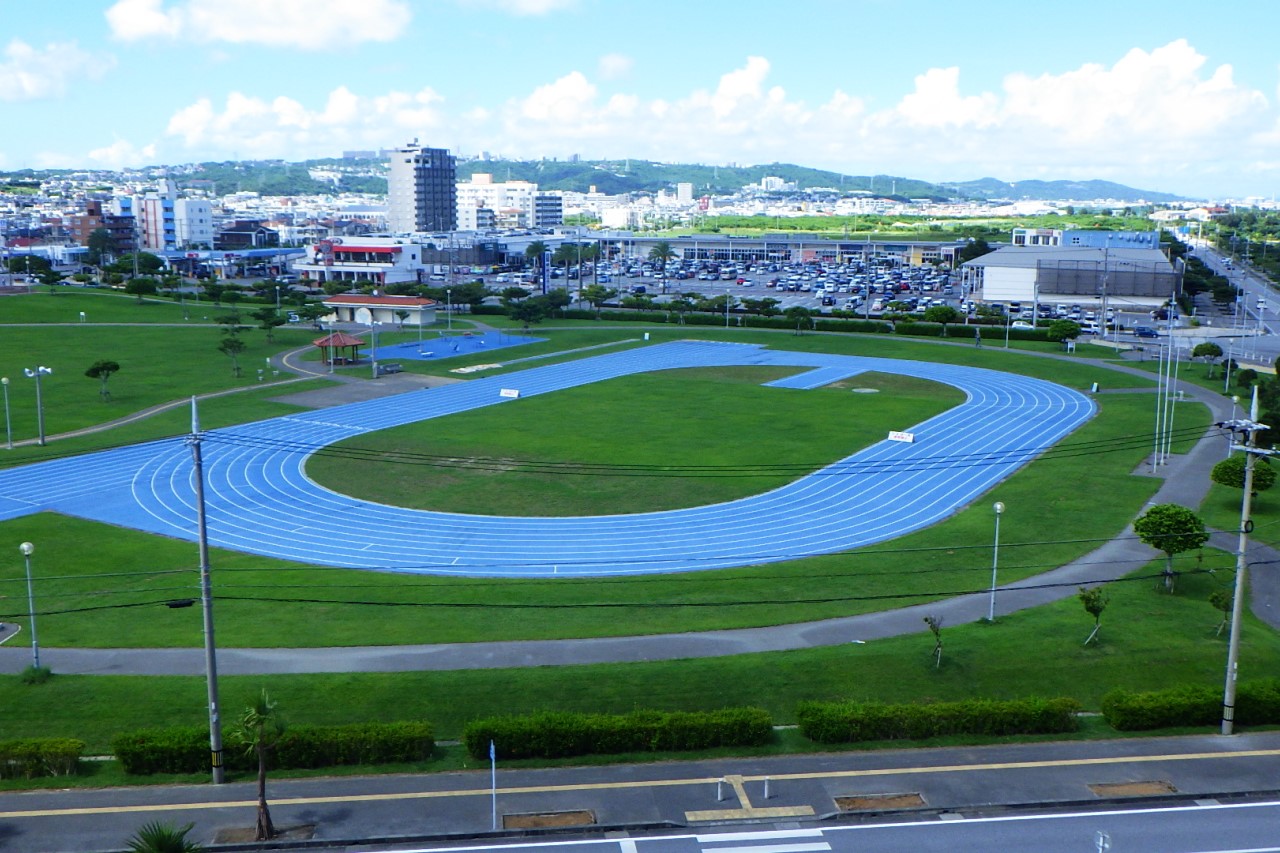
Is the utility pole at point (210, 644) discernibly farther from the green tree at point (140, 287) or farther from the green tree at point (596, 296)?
the green tree at point (140, 287)

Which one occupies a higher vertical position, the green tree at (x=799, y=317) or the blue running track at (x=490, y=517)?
the green tree at (x=799, y=317)

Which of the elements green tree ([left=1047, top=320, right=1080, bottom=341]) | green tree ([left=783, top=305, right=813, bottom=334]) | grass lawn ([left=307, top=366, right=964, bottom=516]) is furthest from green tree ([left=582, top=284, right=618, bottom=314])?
green tree ([left=1047, top=320, right=1080, bottom=341])

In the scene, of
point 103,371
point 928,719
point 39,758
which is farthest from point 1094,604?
point 103,371

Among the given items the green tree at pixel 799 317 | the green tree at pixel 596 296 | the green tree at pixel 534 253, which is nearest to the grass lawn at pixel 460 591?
the green tree at pixel 799 317

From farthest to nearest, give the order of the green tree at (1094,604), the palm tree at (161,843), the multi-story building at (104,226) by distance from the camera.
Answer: the multi-story building at (104,226) → the green tree at (1094,604) → the palm tree at (161,843)

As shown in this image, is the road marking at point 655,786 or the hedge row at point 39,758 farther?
the hedge row at point 39,758

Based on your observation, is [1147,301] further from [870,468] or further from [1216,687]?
[1216,687]
